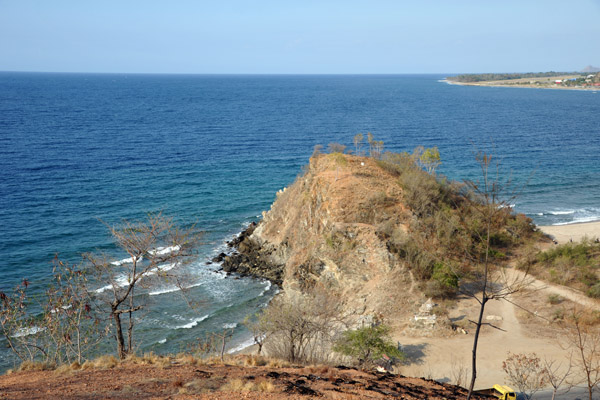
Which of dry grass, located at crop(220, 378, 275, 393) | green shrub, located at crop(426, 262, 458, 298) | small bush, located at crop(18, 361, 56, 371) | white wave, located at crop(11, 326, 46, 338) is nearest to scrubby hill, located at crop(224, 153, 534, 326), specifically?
green shrub, located at crop(426, 262, 458, 298)

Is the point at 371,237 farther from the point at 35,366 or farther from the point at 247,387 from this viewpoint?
the point at 35,366

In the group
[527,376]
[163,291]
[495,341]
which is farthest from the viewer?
[163,291]

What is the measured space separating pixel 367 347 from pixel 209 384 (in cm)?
1019

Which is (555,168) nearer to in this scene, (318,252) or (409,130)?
(409,130)

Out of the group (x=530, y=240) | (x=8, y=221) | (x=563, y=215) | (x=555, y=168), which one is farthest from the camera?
(x=555, y=168)

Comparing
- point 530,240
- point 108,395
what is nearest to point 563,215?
point 530,240

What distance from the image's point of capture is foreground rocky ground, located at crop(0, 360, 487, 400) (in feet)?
44.7

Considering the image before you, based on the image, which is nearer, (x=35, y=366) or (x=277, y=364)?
(x=35, y=366)

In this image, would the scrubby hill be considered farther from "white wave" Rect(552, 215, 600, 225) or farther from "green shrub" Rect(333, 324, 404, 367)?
"white wave" Rect(552, 215, 600, 225)

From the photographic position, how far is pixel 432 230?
32.4 metres

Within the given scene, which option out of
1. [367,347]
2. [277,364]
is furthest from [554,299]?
[277,364]

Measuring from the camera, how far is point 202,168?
211 ft

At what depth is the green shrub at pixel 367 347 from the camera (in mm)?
22281

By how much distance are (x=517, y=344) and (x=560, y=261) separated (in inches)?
375
